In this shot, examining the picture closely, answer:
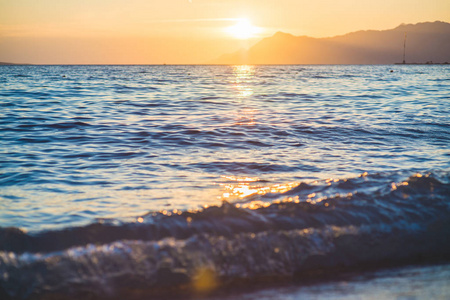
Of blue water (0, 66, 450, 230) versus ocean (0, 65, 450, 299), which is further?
blue water (0, 66, 450, 230)

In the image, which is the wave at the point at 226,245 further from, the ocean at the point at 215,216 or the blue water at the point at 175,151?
the blue water at the point at 175,151

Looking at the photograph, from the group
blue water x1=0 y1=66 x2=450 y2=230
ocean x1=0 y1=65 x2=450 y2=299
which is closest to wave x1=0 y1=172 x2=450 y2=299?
ocean x1=0 y1=65 x2=450 y2=299

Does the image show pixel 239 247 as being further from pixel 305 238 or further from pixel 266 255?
pixel 305 238

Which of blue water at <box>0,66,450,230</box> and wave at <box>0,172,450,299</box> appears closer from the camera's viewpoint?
wave at <box>0,172,450,299</box>

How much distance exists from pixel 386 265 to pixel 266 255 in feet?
3.53

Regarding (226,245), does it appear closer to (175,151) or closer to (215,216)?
(215,216)

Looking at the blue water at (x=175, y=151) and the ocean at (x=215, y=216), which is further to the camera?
the blue water at (x=175, y=151)

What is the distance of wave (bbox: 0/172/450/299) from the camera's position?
130 inches

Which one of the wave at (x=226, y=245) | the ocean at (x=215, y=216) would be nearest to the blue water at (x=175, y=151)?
the ocean at (x=215, y=216)

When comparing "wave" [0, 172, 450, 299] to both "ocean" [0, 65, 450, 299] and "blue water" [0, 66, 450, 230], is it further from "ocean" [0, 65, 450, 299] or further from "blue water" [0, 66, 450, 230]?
"blue water" [0, 66, 450, 230]

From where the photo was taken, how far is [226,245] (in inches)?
148

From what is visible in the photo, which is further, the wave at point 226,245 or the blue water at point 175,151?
the blue water at point 175,151

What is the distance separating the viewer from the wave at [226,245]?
3312 mm

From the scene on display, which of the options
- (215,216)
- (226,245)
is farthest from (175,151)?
(226,245)
